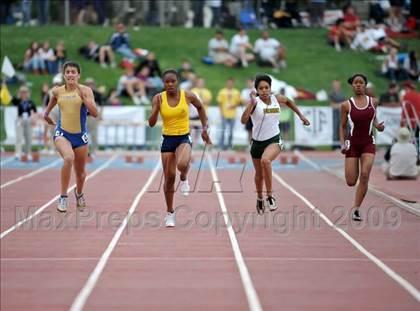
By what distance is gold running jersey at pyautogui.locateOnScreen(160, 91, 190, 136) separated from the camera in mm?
16047

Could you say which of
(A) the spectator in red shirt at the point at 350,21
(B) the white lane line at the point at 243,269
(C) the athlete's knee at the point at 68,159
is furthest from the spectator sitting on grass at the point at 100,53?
(C) the athlete's knee at the point at 68,159

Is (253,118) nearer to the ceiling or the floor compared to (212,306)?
nearer to the ceiling

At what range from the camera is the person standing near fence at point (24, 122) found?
3262 cm

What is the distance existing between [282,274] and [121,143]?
2396 centimetres

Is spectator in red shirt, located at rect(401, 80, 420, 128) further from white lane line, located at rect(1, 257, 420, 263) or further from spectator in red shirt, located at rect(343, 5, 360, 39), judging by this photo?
spectator in red shirt, located at rect(343, 5, 360, 39)

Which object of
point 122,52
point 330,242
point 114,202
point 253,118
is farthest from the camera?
point 122,52

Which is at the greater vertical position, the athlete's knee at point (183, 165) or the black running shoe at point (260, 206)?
the athlete's knee at point (183, 165)

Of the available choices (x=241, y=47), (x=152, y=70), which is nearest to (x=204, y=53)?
(x=241, y=47)

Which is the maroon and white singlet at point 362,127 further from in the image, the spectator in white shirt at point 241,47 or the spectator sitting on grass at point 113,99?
the spectator in white shirt at point 241,47

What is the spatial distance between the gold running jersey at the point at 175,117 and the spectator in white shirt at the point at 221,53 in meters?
26.1

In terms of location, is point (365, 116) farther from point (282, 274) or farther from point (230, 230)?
point (282, 274)

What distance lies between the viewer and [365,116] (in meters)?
17.0

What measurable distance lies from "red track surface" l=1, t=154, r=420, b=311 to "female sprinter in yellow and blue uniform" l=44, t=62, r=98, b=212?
789 mm

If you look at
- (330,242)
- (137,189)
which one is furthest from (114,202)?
(330,242)
